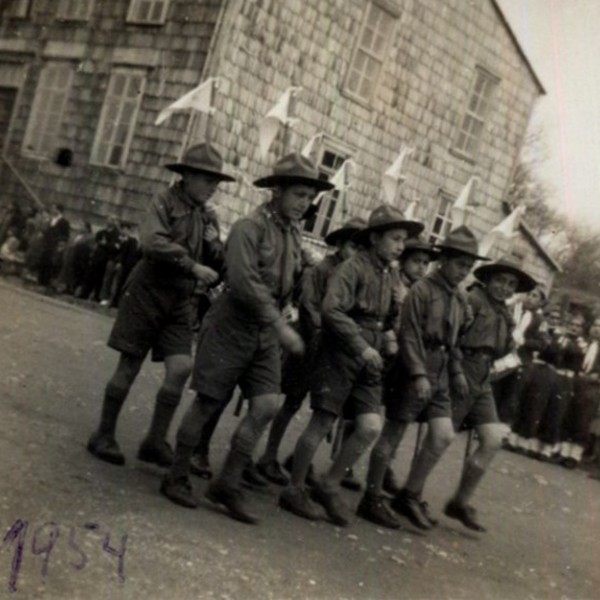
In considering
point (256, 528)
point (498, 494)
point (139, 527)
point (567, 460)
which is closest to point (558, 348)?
point (567, 460)

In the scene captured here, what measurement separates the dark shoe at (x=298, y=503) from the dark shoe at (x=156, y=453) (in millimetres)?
787

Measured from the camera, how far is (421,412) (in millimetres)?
6754

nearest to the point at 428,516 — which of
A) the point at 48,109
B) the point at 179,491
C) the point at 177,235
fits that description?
the point at 179,491

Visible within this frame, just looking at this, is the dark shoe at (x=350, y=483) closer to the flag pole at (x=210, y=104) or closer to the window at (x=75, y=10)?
the flag pole at (x=210, y=104)

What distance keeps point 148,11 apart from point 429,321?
13.4m

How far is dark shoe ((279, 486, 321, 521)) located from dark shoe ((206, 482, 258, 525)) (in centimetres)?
59

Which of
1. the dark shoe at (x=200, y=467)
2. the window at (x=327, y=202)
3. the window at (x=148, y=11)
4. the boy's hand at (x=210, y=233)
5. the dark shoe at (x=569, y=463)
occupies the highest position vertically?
the window at (x=148, y=11)

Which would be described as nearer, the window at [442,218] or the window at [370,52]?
the window at [370,52]

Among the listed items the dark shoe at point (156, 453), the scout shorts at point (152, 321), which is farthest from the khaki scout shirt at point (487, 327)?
the dark shoe at point (156, 453)

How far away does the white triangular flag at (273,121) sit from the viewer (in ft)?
51.6

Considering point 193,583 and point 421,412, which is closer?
point 193,583

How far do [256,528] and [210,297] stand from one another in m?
1.80

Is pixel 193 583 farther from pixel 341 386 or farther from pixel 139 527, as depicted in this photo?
pixel 341 386

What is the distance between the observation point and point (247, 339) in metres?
5.39
